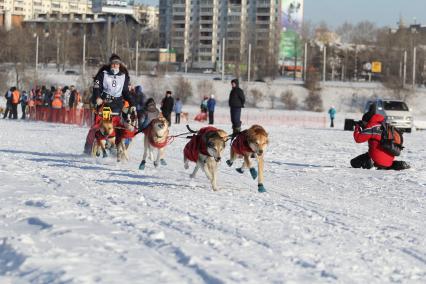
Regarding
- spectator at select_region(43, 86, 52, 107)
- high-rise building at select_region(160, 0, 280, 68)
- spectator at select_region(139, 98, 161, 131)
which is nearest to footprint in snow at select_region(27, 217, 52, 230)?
spectator at select_region(139, 98, 161, 131)

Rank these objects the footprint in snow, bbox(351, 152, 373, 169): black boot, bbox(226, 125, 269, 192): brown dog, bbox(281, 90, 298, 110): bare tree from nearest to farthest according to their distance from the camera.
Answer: the footprint in snow < bbox(226, 125, 269, 192): brown dog < bbox(351, 152, 373, 169): black boot < bbox(281, 90, 298, 110): bare tree

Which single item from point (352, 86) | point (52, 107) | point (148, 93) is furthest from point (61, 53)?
point (52, 107)

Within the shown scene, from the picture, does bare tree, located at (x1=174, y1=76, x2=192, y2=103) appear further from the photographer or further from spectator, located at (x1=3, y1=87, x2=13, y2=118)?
the photographer

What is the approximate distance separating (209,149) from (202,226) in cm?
212

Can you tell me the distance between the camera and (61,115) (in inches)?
1096

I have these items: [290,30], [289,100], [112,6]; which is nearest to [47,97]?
[289,100]

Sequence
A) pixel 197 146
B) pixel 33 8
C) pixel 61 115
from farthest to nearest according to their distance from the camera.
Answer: pixel 33 8
pixel 61 115
pixel 197 146

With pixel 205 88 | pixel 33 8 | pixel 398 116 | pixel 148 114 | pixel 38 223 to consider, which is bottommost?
pixel 38 223

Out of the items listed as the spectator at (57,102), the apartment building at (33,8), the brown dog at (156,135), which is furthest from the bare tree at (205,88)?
the apartment building at (33,8)

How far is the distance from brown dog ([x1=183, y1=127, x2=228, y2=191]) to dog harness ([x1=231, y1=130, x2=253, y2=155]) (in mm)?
357

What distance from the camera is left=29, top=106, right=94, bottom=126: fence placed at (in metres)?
25.3

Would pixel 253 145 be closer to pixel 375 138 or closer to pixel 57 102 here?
pixel 375 138

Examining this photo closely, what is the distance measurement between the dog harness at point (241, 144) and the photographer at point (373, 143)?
3122 mm

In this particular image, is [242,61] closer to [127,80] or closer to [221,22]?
[221,22]
